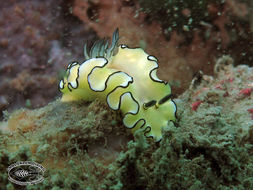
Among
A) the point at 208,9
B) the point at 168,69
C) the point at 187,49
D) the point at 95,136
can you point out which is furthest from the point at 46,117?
the point at 208,9

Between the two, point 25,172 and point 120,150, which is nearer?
point 25,172

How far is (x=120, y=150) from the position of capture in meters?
2.34

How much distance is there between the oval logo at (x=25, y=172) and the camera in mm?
1848

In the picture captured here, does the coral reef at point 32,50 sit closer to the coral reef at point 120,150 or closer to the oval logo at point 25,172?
the coral reef at point 120,150

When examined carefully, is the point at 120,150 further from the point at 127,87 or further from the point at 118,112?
the point at 127,87

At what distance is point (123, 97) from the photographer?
2.33 m

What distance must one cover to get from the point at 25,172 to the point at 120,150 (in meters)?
0.83

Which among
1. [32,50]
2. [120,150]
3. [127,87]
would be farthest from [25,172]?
[32,50]

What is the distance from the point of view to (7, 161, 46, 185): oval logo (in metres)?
1.85

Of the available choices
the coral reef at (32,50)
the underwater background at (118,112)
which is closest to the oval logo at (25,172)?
the underwater background at (118,112)

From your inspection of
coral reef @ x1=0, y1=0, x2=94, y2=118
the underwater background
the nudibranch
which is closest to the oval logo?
the underwater background

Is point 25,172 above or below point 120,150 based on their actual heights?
below

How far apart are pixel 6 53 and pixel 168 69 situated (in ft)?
11.5

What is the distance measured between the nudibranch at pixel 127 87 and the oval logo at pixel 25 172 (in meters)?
0.82
